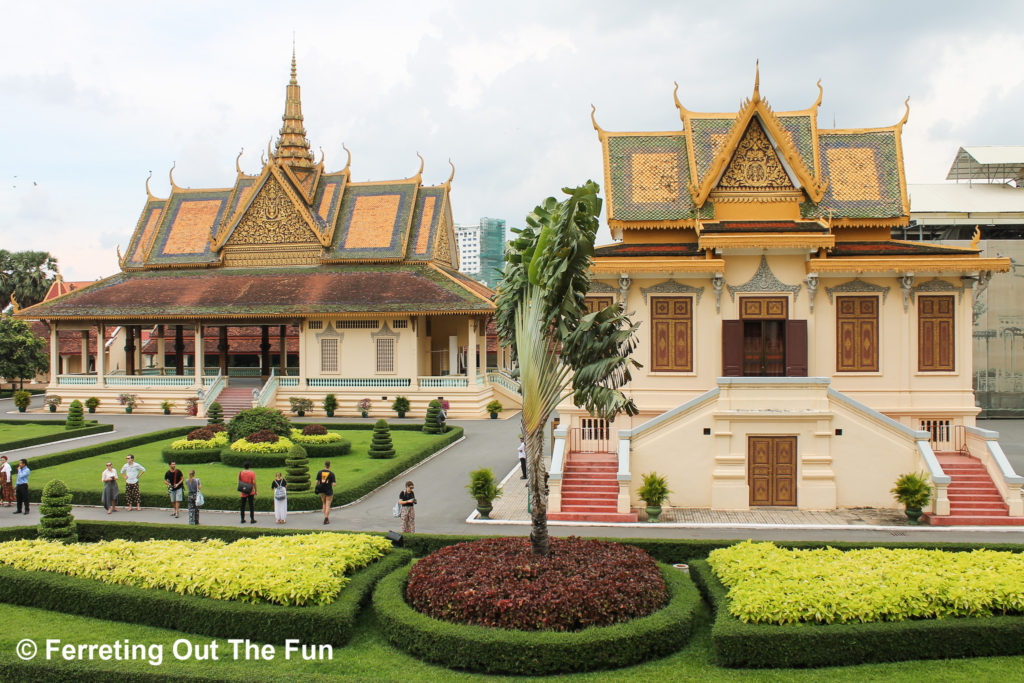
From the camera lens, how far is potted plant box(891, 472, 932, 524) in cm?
1498

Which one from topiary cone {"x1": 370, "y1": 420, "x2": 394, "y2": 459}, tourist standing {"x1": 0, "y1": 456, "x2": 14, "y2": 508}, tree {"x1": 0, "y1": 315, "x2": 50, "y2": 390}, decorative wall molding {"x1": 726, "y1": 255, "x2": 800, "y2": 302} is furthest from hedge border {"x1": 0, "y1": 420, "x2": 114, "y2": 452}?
decorative wall molding {"x1": 726, "y1": 255, "x2": 800, "y2": 302}

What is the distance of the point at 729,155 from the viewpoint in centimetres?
2098

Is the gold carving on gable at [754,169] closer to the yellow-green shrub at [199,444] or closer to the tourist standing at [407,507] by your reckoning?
the tourist standing at [407,507]

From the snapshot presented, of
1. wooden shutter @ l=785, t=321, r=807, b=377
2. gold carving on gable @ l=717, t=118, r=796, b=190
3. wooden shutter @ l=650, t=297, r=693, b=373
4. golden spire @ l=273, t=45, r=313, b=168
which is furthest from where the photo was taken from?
golden spire @ l=273, t=45, r=313, b=168

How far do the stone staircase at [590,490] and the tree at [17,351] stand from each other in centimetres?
3565

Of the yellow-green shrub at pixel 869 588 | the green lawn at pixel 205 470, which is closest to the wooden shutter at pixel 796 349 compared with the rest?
the yellow-green shrub at pixel 869 588

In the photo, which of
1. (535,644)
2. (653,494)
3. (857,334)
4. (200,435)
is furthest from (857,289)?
(200,435)

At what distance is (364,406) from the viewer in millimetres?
32656

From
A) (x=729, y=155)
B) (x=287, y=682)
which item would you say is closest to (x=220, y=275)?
(x=729, y=155)

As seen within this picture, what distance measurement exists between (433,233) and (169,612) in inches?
1148

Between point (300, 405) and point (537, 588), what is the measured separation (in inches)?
1009

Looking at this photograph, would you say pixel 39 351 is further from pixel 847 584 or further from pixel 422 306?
pixel 847 584

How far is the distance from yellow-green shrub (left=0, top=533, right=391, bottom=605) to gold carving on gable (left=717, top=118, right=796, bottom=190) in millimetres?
14790

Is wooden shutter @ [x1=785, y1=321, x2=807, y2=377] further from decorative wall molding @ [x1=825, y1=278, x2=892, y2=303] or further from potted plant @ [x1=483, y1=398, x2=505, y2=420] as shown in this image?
potted plant @ [x1=483, y1=398, x2=505, y2=420]
